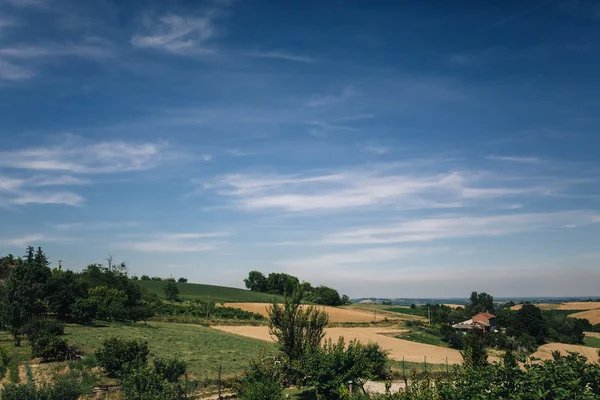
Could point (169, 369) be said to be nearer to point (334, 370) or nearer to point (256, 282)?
point (334, 370)

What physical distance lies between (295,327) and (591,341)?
295 feet

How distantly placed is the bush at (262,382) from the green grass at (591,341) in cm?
8500

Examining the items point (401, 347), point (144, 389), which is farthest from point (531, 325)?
point (144, 389)

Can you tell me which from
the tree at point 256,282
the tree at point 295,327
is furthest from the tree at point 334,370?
the tree at point 256,282

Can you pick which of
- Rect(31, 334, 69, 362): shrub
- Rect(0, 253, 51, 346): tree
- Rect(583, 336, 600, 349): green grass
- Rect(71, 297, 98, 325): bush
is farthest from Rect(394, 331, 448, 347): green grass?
Rect(31, 334, 69, 362): shrub

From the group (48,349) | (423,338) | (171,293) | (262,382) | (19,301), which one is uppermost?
(19,301)

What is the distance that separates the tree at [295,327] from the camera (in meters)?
26.0

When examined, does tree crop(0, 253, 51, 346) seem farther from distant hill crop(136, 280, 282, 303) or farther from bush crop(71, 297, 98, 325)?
distant hill crop(136, 280, 282, 303)

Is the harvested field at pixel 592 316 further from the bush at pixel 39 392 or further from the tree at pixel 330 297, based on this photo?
the bush at pixel 39 392

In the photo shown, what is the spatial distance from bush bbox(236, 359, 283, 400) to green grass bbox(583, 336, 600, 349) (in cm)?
8500

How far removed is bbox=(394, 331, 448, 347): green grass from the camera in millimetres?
74000

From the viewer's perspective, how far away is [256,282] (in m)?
182

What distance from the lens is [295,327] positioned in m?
26.2

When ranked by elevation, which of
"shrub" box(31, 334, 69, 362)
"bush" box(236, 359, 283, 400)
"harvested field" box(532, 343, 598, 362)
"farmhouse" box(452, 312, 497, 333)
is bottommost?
"harvested field" box(532, 343, 598, 362)
